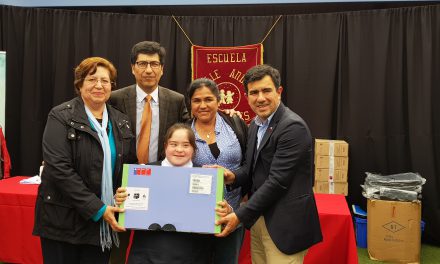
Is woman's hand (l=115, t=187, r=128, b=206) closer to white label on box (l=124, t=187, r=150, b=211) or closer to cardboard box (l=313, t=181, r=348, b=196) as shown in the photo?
white label on box (l=124, t=187, r=150, b=211)

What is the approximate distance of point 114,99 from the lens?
237 centimetres

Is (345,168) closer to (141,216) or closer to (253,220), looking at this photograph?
(253,220)

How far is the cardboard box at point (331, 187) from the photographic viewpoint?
4.34 m

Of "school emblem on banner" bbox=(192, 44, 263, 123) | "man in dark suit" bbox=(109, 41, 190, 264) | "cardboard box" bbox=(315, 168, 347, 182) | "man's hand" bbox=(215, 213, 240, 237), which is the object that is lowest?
"cardboard box" bbox=(315, 168, 347, 182)

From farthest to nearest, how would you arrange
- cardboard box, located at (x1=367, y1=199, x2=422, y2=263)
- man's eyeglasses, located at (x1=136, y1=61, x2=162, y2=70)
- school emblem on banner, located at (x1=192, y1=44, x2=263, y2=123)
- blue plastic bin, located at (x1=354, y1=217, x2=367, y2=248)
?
school emblem on banner, located at (x1=192, y1=44, x2=263, y2=123), blue plastic bin, located at (x1=354, y1=217, x2=367, y2=248), cardboard box, located at (x1=367, y1=199, x2=422, y2=263), man's eyeglasses, located at (x1=136, y1=61, x2=162, y2=70)

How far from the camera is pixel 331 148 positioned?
14.3 feet

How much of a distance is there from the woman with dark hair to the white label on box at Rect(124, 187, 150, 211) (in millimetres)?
340

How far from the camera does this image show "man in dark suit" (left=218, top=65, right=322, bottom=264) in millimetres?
1875

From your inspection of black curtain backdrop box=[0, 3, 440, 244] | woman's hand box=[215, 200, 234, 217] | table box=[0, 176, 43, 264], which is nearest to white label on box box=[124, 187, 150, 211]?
woman's hand box=[215, 200, 234, 217]

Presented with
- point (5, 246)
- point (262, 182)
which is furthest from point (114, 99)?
point (5, 246)

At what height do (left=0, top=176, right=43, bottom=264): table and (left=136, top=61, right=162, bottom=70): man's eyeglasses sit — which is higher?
(left=136, top=61, right=162, bottom=70): man's eyeglasses

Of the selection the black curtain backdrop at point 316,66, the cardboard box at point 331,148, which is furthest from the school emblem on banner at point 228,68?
the cardboard box at point 331,148

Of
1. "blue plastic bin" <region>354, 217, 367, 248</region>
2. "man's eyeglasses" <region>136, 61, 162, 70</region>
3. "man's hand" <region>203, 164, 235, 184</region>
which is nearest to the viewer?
"man's hand" <region>203, 164, 235, 184</region>

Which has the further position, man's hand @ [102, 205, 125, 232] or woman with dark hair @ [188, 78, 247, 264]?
woman with dark hair @ [188, 78, 247, 264]
